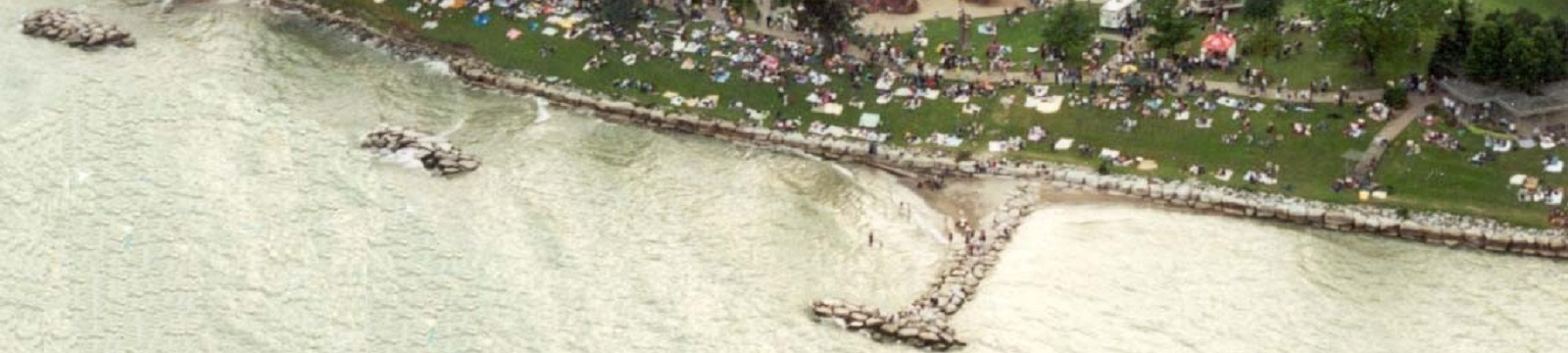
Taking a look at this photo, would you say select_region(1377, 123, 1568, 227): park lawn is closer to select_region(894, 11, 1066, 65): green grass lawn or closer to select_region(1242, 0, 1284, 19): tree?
select_region(1242, 0, 1284, 19): tree

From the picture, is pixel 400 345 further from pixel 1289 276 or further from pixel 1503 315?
pixel 1503 315

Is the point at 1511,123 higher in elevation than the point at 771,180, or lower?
higher

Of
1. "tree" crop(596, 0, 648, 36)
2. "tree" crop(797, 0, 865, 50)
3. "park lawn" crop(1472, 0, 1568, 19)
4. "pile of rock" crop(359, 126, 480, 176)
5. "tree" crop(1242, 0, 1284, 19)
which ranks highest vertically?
"park lawn" crop(1472, 0, 1568, 19)

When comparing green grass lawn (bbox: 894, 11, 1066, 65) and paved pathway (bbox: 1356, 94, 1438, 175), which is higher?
green grass lawn (bbox: 894, 11, 1066, 65)

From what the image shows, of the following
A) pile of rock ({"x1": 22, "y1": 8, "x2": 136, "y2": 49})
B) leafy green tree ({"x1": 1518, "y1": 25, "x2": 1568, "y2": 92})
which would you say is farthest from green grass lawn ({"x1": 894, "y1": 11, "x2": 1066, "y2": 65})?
pile of rock ({"x1": 22, "y1": 8, "x2": 136, "y2": 49})

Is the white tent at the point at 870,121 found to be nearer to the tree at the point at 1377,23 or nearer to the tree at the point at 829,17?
the tree at the point at 829,17

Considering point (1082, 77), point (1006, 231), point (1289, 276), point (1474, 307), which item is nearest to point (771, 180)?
point (1006, 231)
